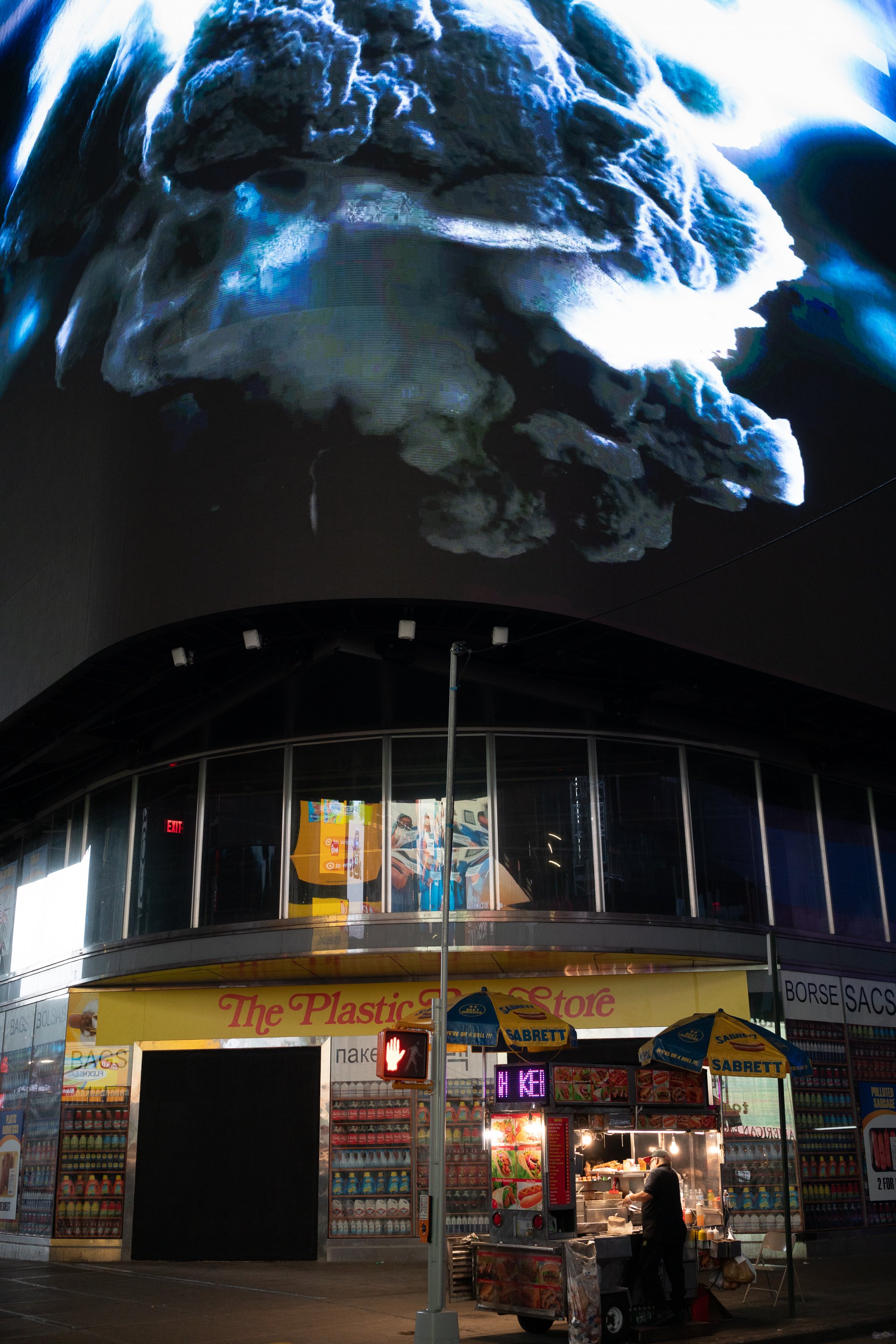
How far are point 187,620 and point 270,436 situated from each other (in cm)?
392

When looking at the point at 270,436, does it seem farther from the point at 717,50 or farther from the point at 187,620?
the point at 717,50

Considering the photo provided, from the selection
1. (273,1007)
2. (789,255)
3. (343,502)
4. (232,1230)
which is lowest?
(232,1230)

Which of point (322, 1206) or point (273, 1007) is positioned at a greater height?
point (273, 1007)

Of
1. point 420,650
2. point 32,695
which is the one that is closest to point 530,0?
point 420,650

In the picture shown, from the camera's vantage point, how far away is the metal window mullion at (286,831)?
73.9 feet

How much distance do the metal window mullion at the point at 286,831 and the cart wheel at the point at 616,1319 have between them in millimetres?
10390

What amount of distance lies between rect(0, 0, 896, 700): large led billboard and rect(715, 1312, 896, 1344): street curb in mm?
11112

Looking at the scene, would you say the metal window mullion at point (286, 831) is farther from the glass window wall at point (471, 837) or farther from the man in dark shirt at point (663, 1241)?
the man in dark shirt at point (663, 1241)

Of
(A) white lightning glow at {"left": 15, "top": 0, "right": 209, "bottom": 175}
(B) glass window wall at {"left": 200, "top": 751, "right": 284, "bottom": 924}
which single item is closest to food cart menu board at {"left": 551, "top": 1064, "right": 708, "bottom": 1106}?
(B) glass window wall at {"left": 200, "top": 751, "right": 284, "bottom": 924}

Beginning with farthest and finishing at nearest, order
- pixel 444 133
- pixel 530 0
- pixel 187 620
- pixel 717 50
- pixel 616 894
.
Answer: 1. pixel 717 50
2. pixel 530 0
3. pixel 444 133
4. pixel 616 894
5. pixel 187 620

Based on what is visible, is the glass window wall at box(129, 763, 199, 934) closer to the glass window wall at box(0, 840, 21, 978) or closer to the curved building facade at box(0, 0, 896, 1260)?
the curved building facade at box(0, 0, 896, 1260)

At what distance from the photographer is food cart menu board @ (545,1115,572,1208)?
47.8 ft

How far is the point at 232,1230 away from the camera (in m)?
22.8

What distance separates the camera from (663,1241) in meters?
14.0
